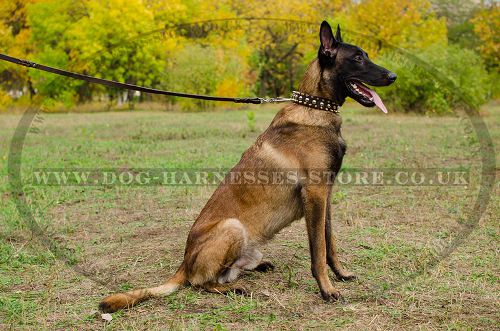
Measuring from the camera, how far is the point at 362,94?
385cm

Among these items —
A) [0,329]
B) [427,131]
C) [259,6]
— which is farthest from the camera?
[259,6]

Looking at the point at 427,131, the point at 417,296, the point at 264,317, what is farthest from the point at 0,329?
the point at 427,131

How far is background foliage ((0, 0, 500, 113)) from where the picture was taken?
73.8 feet

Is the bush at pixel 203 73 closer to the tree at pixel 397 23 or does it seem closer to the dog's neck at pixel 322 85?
the tree at pixel 397 23

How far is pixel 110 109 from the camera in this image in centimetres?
3008

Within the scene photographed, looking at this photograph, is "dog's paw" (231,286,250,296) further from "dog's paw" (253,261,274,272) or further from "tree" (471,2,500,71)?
"tree" (471,2,500,71)

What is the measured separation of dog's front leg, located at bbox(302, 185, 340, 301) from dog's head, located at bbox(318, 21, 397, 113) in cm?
75

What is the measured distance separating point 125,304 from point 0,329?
789 mm

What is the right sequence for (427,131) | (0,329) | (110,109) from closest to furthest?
(0,329)
(427,131)
(110,109)

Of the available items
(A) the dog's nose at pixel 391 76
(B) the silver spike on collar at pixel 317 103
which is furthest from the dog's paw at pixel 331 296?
(A) the dog's nose at pixel 391 76

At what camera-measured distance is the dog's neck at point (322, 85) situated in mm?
3904

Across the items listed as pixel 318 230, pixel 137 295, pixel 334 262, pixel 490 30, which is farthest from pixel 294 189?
pixel 490 30

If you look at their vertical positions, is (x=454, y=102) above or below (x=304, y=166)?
above

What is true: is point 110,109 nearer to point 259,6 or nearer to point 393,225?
point 259,6
